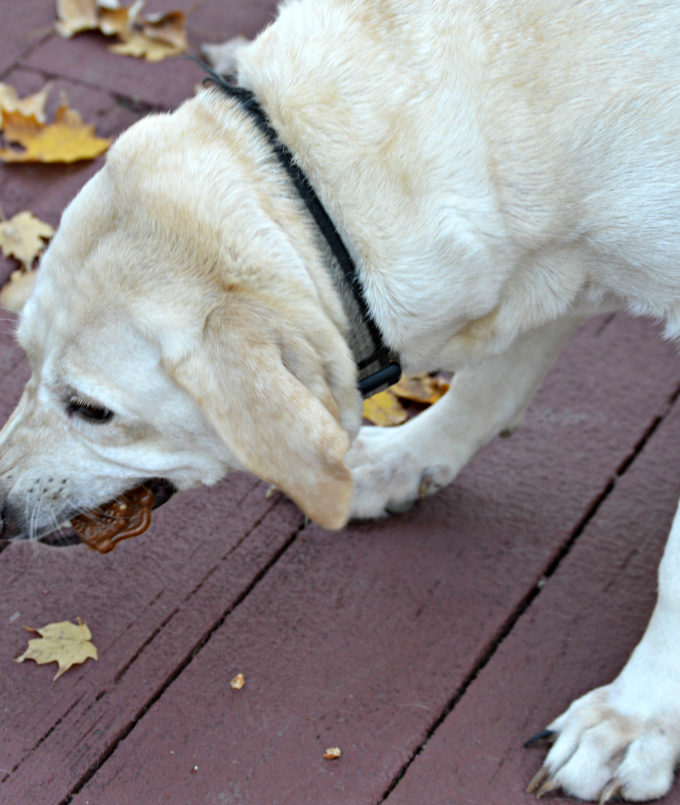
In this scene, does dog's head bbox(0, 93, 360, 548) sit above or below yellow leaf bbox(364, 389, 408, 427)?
above

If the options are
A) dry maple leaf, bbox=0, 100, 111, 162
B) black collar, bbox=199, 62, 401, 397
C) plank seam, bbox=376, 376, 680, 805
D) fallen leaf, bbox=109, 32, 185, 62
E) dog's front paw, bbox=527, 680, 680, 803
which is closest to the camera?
black collar, bbox=199, 62, 401, 397

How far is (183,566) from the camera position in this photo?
3033 millimetres

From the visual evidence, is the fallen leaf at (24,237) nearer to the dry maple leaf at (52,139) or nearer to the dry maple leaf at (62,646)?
the dry maple leaf at (52,139)

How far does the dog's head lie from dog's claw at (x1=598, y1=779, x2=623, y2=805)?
0.95 metres

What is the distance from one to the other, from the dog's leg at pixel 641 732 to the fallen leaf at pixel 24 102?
10.4 ft

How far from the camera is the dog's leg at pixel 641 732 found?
2.42m

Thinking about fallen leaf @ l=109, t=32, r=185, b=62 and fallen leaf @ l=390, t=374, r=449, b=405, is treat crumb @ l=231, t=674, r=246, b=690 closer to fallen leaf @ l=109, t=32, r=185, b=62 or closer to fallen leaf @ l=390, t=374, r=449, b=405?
fallen leaf @ l=390, t=374, r=449, b=405

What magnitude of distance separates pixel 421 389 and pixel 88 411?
4.98 ft

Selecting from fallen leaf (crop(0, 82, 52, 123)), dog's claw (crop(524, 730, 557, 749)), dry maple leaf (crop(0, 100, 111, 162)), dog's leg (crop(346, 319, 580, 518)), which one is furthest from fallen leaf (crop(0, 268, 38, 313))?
dog's claw (crop(524, 730, 557, 749))

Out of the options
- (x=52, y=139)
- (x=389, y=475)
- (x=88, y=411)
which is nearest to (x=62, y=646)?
(x=88, y=411)

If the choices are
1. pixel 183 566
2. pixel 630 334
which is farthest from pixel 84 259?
pixel 630 334

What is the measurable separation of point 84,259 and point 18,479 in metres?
0.58

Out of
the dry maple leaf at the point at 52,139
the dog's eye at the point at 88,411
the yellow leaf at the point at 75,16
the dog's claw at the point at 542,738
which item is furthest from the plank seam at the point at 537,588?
the yellow leaf at the point at 75,16

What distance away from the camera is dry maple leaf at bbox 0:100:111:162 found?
13.8 ft
